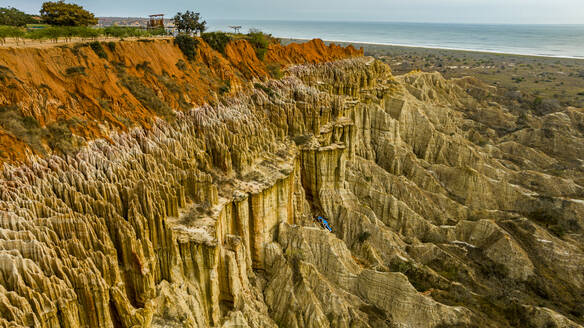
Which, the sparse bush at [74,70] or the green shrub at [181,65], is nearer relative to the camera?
the sparse bush at [74,70]

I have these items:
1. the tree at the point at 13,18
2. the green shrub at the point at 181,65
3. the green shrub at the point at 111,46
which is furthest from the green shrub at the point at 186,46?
the tree at the point at 13,18

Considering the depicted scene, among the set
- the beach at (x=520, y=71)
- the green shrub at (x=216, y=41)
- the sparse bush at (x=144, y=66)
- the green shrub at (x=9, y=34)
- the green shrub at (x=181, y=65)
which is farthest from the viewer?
the beach at (x=520, y=71)

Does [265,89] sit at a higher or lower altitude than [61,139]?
higher

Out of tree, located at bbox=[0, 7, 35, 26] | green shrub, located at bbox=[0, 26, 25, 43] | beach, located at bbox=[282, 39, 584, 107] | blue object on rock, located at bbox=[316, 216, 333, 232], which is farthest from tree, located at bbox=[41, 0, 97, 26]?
beach, located at bbox=[282, 39, 584, 107]

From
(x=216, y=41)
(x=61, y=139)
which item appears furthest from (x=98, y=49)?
(x=216, y=41)

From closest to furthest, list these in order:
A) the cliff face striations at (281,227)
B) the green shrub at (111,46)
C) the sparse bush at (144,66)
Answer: the cliff face striations at (281,227) → the green shrub at (111,46) → the sparse bush at (144,66)

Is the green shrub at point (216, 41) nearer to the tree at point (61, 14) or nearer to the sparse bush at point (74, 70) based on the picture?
the tree at point (61, 14)

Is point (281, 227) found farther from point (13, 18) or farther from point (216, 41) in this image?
point (13, 18)

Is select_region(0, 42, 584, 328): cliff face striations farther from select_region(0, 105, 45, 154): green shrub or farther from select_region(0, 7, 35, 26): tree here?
select_region(0, 7, 35, 26): tree

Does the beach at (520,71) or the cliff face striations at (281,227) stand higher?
the beach at (520,71)
